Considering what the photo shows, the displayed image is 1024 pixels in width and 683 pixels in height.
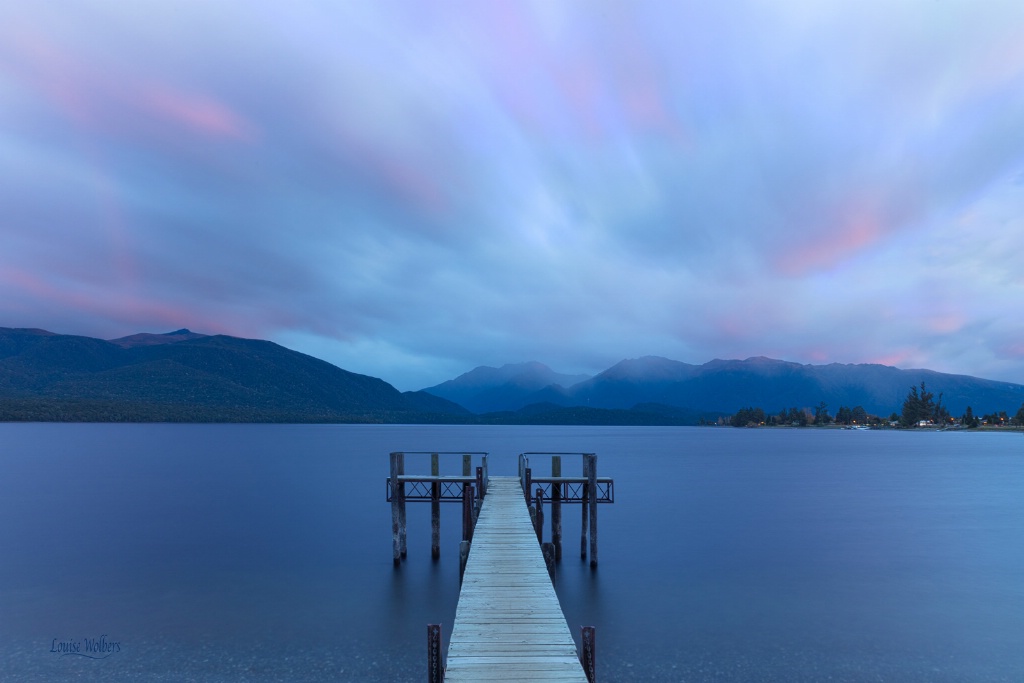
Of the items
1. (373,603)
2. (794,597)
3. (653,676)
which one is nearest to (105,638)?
(373,603)

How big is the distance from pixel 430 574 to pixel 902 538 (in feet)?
97.6

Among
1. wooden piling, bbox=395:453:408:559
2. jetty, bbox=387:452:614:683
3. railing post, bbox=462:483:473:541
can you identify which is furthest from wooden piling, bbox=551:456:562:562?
wooden piling, bbox=395:453:408:559

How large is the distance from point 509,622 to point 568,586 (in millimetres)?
14431

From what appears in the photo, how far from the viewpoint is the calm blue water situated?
1769cm

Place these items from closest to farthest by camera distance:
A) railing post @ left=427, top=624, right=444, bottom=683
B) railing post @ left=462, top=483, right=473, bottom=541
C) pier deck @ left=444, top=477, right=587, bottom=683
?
pier deck @ left=444, top=477, right=587, bottom=683 → railing post @ left=427, top=624, right=444, bottom=683 → railing post @ left=462, top=483, right=473, bottom=541

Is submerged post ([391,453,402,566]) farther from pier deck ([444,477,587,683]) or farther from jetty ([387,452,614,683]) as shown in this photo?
pier deck ([444,477,587,683])

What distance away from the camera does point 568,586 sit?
1018 inches

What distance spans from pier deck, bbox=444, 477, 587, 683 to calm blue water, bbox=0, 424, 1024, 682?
12.6 ft

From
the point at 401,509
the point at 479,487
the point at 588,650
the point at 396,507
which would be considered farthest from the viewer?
the point at 401,509

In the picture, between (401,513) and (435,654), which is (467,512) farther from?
(435,654)

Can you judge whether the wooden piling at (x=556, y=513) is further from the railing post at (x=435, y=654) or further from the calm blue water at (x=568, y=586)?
the railing post at (x=435, y=654)

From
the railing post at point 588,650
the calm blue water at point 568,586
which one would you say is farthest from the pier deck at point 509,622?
the calm blue water at point 568,586

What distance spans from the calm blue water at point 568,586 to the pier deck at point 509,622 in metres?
3.85

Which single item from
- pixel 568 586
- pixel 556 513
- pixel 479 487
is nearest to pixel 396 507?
pixel 479 487
